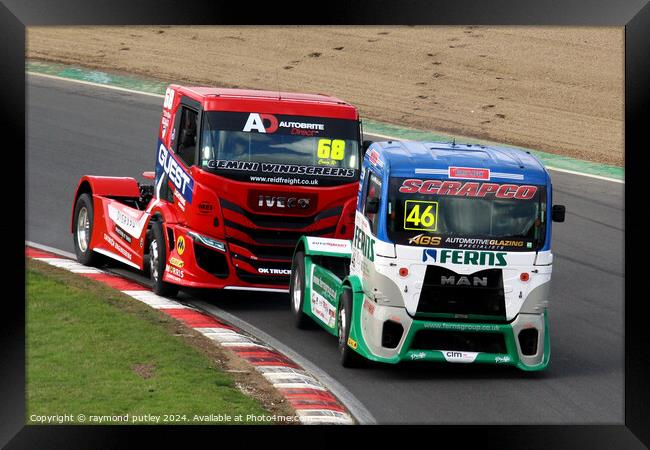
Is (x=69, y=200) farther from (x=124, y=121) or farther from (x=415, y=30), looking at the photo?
(x=415, y=30)

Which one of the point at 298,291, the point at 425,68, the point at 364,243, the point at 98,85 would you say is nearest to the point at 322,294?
the point at 298,291

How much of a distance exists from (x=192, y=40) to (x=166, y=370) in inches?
916

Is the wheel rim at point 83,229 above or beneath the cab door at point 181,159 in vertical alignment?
beneath

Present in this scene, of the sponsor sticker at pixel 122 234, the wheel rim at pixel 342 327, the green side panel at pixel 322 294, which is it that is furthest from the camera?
the sponsor sticker at pixel 122 234

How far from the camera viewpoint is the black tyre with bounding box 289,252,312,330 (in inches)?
624

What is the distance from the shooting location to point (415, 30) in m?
37.2

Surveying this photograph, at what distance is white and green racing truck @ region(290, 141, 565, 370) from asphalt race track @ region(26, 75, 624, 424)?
1.32 feet

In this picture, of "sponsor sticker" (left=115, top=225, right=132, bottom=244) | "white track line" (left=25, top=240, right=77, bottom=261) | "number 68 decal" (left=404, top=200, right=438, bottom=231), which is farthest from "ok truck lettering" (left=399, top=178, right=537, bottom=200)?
"white track line" (left=25, top=240, right=77, bottom=261)

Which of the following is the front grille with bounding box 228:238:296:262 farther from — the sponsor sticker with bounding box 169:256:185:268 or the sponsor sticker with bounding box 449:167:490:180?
the sponsor sticker with bounding box 449:167:490:180

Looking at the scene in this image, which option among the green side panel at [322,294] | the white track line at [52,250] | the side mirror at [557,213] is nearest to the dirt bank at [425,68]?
the white track line at [52,250]

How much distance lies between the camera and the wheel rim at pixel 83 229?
19184 millimetres

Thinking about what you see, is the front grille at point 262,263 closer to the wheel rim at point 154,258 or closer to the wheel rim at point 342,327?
the wheel rim at point 154,258

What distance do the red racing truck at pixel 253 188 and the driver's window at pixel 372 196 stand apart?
2152mm

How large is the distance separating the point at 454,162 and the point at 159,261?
483 centimetres
